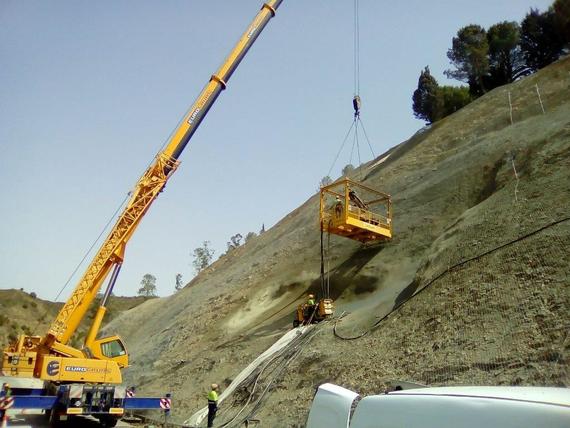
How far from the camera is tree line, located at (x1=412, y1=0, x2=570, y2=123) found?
48.2m

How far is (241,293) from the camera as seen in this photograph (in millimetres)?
30906

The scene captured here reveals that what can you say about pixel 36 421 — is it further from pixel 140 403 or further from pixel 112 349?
pixel 140 403

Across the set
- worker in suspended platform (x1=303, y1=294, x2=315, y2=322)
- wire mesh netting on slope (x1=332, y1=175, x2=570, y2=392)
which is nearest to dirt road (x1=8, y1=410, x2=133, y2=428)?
worker in suspended platform (x1=303, y1=294, x2=315, y2=322)

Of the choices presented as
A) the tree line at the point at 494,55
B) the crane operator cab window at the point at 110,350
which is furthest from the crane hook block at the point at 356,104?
the tree line at the point at 494,55

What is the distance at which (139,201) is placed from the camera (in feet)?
63.7

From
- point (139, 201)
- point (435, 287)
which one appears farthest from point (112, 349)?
point (435, 287)

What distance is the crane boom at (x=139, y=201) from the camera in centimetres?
1773

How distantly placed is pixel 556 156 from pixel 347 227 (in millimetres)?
8965

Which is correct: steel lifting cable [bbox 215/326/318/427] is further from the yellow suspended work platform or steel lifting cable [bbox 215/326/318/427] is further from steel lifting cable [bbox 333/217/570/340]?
the yellow suspended work platform

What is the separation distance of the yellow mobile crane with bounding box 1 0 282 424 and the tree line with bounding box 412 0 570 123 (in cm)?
3919

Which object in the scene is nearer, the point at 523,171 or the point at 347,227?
the point at 523,171

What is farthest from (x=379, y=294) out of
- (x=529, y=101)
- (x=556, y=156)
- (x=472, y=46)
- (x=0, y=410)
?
(x=472, y=46)

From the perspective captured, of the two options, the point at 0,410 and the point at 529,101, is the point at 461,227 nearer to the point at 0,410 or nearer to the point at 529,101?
the point at 0,410

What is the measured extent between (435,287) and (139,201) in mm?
11082
